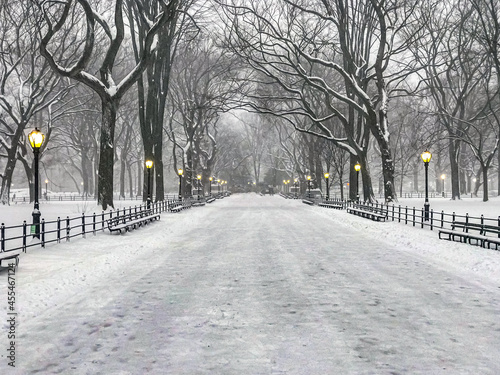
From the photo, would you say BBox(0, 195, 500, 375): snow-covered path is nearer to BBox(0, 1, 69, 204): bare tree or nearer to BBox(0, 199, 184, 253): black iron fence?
BBox(0, 199, 184, 253): black iron fence

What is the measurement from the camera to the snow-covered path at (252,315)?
5258 mm

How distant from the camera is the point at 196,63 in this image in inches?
2032

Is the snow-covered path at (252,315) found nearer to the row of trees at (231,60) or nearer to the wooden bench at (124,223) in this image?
the wooden bench at (124,223)

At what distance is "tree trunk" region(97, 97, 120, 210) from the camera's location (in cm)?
2505

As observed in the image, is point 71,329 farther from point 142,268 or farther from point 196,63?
point 196,63

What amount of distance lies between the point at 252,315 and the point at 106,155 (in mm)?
19785

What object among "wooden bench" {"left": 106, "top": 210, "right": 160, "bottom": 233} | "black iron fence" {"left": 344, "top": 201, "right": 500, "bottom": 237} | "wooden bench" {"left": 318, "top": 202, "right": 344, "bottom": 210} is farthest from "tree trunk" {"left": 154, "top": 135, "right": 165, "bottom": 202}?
"black iron fence" {"left": 344, "top": 201, "right": 500, "bottom": 237}

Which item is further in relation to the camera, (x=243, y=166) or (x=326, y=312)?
(x=243, y=166)

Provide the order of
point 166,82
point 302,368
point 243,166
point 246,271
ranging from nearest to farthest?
point 302,368 < point 246,271 < point 166,82 < point 243,166

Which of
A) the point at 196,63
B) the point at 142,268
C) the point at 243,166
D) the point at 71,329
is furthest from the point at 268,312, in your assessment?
the point at 243,166

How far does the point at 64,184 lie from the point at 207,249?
134417mm

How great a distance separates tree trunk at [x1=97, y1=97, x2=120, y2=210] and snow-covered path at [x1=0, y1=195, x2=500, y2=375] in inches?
488

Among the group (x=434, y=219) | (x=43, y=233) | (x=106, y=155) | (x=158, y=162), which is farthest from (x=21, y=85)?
(x=434, y=219)

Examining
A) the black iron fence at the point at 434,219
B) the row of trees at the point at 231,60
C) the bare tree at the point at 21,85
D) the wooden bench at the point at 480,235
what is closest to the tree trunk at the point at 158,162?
the row of trees at the point at 231,60
